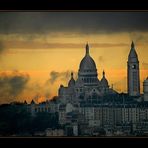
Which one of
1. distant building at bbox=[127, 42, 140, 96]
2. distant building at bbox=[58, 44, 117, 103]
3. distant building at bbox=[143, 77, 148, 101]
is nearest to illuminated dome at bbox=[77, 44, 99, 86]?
distant building at bbox=[58, 44, 117, 103]

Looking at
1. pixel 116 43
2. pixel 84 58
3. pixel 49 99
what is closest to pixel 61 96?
pixel 49 99

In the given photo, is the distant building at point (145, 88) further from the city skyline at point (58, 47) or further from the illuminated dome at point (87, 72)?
the illuminated dome at point (87, 72)

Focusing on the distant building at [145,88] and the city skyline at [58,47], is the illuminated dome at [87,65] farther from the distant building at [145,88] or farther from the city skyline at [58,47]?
the distant building at [145,88]

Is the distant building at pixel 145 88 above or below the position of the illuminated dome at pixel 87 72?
below

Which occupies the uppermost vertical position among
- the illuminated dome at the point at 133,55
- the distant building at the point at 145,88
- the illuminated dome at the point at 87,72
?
the illuminated dome at the point at 133,55

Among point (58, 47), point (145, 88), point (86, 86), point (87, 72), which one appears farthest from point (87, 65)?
point (145, 88)

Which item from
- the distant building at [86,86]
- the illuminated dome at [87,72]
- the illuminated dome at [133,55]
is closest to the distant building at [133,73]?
the illuminated dome at [133,55]
